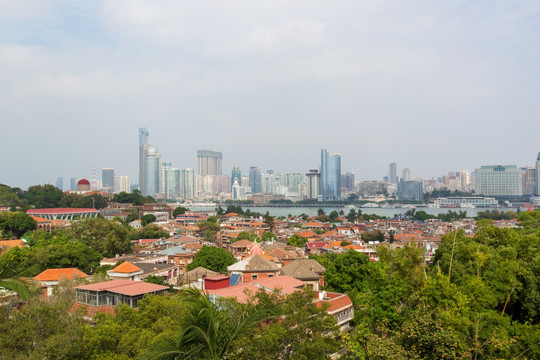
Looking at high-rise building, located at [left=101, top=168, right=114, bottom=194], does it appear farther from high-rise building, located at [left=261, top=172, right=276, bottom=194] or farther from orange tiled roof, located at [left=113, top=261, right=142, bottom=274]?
orange tiled roof, located at [left=113, top=261, right=142, bottom=274]

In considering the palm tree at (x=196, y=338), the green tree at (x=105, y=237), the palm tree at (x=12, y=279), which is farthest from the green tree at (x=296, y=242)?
the palm tree at (x=12, y=279)

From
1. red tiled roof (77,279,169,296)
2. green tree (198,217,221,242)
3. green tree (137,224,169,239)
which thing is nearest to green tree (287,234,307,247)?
green tree (198,217,221,242)

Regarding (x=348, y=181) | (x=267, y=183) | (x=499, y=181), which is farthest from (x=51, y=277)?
(x=348, y=181)

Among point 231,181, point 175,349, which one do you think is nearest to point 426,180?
point 231,181

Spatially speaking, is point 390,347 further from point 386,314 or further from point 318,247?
point 318,247

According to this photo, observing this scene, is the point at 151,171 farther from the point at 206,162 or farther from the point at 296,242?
the point at 296,242
